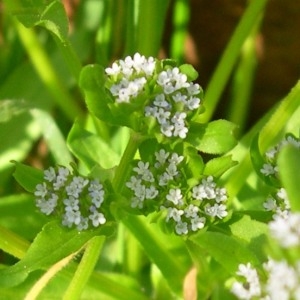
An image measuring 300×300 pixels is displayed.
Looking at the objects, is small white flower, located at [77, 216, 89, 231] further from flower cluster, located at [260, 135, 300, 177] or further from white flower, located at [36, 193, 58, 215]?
flower cluster, located at [260, 135, 300, 177]

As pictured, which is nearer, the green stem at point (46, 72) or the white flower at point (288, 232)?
the white flower at point (288, 232)

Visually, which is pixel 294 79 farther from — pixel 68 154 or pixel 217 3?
pixel 68 154

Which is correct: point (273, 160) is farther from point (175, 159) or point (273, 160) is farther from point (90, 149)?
point (90, 149)

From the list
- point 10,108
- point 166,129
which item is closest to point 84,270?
point 166,129

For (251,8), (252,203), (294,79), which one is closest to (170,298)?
(252,203)

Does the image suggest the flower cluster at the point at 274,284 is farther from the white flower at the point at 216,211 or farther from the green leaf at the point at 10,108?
the green leaf at the point at 10,108

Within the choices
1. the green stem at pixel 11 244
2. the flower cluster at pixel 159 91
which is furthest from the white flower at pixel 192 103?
the green stem at pixel 11 244
